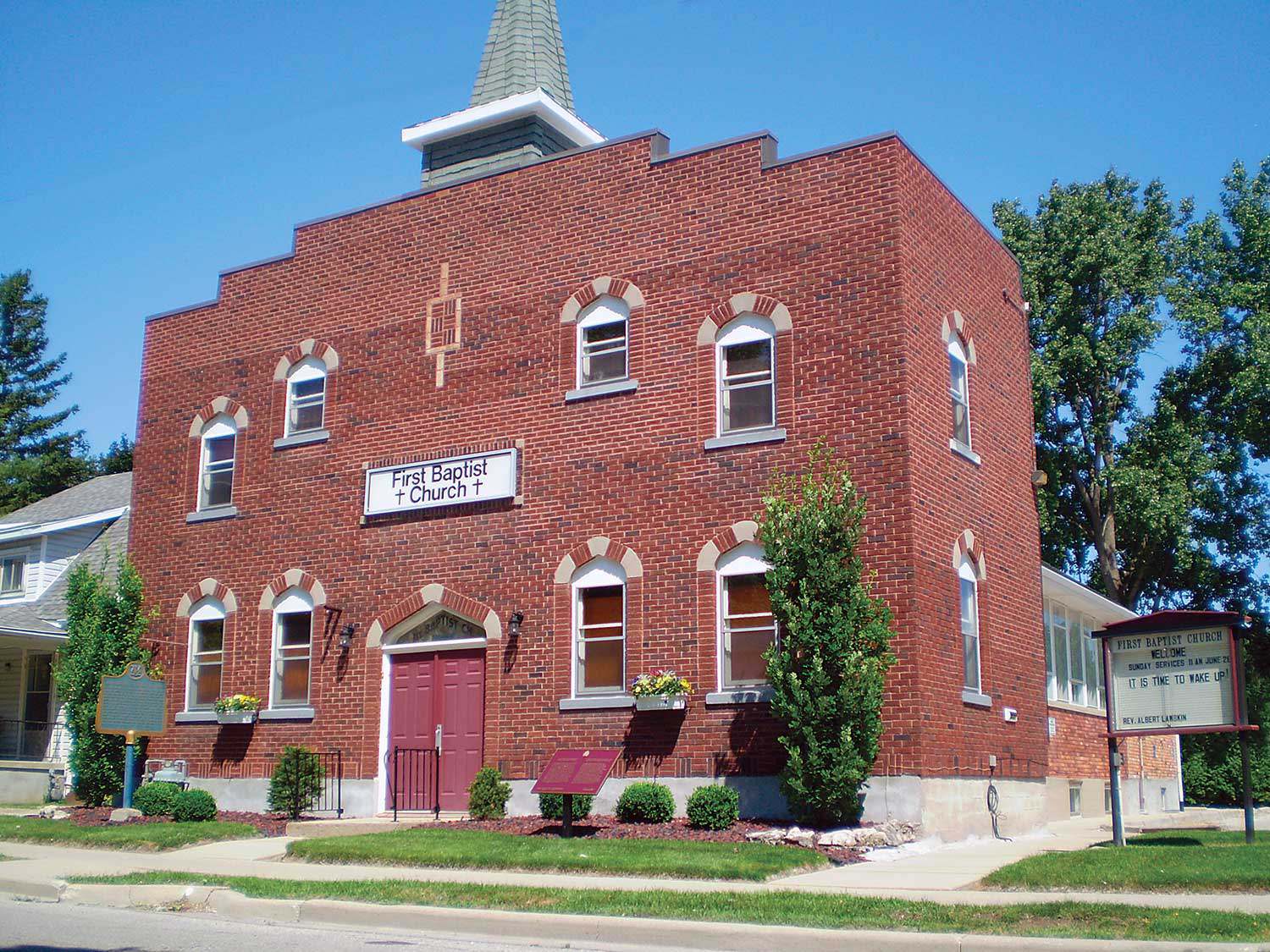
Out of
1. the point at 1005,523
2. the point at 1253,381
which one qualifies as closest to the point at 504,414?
the point at 1005,523

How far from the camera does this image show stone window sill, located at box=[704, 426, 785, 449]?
17750 mm

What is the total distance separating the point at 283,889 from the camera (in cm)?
1243

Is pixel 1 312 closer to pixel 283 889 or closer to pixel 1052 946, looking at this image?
pixel 283 889

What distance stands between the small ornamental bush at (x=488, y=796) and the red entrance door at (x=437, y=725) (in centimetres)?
109

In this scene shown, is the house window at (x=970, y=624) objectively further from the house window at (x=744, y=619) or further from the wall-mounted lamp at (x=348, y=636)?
the wall-mounted lamp at (x=348, y=636)

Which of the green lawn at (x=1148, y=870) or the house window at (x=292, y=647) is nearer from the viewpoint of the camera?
the green lawn at (x=1148, y=870)

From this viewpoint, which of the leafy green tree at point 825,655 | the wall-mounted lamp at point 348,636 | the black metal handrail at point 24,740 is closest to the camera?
the leafy green tree at point 825,655

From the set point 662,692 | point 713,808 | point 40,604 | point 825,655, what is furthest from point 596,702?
point 40,604

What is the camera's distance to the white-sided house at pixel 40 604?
28516 mm

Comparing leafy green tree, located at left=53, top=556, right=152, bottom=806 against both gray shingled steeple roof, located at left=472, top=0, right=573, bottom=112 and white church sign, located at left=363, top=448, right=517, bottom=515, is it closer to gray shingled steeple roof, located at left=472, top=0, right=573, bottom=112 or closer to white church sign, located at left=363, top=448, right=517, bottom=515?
white church sign, located at left=363, top=448, right=517, bottom=515

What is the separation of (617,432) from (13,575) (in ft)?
64.8

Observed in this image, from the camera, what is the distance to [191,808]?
19562 mm

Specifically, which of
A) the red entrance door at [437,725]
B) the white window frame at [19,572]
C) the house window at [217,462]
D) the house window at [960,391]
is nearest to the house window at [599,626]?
the red entrance door at [437,725]

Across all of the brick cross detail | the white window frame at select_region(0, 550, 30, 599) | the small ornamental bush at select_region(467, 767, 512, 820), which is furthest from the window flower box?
the white window frame at select_region(0, 550, 30, 599)
